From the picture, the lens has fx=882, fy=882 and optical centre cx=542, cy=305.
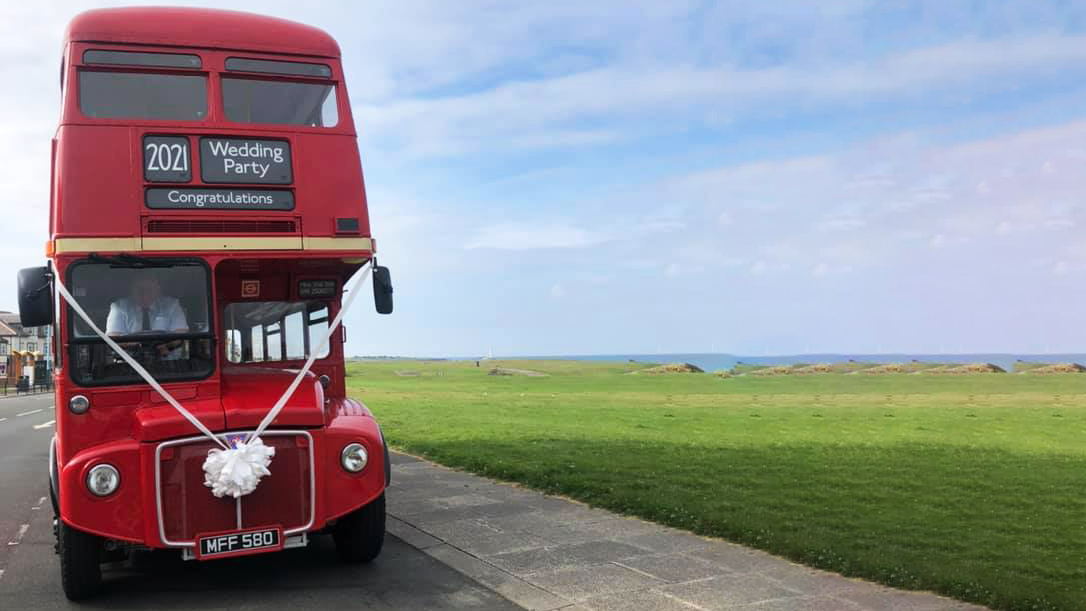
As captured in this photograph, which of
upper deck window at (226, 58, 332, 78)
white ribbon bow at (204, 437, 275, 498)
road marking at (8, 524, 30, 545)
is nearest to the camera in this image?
white ribbon bow at (204, 437, 275, 498)

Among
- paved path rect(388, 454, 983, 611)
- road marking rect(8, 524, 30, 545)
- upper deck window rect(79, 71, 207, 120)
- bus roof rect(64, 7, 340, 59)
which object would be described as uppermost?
bus roof rect(64, 7, 340, 59)

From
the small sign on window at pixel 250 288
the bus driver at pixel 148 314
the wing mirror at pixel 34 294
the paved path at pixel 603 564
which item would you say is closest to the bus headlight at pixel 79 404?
the bus driver at pixel 148 314

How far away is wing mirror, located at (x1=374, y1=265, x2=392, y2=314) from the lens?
7934 mm

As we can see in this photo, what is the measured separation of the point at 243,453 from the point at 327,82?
11.8ft

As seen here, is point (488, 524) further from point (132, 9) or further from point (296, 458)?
point (132, 9)

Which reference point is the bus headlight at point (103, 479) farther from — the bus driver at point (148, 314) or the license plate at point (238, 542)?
the bus driver at point (148, 314)

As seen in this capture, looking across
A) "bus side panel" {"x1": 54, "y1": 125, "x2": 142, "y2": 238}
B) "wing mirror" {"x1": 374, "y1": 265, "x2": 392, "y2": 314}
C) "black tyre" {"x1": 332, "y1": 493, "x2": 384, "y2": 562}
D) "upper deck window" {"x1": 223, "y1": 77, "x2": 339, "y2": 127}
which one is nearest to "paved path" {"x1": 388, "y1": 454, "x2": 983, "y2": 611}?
"black tyre" {"x1": 332, "y1": 493, "x2": 384, "y2": 562}

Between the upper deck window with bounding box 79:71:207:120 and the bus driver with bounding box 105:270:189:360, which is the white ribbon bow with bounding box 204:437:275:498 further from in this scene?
the upper deck window with bounding box 79:71:207:120

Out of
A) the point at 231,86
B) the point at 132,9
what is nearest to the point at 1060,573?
the point at 231,86

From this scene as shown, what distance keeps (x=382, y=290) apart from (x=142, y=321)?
198cm

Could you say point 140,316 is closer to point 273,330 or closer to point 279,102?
point 273,330

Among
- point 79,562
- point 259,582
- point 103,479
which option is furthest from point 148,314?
point 259,582

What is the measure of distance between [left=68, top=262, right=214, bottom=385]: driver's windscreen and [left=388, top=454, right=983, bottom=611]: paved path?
2.92 metres

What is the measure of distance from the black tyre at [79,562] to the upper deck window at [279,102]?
12.0 feet
